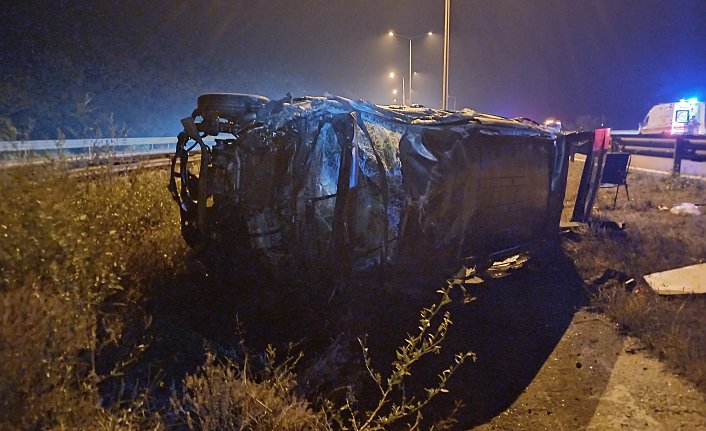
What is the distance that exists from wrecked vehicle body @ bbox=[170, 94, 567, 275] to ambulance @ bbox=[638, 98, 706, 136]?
20.4 metres

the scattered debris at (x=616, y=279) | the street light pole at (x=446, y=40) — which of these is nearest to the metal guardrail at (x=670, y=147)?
the street light pole at (x=446, y=40)

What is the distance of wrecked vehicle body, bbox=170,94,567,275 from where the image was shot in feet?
11.8

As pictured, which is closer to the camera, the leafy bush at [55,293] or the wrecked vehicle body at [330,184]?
the leafy bush at [55,293]

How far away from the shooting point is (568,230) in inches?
253

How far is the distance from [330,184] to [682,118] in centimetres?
2380

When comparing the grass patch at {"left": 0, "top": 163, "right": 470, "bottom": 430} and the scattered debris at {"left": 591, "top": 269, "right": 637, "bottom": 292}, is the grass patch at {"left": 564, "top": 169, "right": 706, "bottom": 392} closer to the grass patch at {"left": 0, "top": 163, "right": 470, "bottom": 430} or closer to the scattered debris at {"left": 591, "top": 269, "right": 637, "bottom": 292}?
the scattered debris at {"left": 591, "top": 269, "right": 637, "bottom": 292}

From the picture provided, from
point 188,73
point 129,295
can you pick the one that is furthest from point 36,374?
point 188,73

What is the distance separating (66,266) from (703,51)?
49577mm

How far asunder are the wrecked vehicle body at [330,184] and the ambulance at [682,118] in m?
20.4

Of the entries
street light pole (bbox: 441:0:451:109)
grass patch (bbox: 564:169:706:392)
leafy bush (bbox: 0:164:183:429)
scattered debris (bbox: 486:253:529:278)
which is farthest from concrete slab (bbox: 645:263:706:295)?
street light pole (bbox: 441:0:451:109)

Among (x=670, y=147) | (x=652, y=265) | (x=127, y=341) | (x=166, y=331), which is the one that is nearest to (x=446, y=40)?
(x=670, y=147)

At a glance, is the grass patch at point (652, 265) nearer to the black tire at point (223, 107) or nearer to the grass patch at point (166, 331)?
the grass patch at point (166, 331)

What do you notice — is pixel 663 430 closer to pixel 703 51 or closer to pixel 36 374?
pixel 36 374

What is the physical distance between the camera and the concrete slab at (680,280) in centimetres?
468
